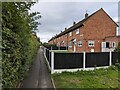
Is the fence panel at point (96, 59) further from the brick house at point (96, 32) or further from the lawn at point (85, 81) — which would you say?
the brick house at point (96, 32)

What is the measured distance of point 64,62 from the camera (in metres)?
13.3

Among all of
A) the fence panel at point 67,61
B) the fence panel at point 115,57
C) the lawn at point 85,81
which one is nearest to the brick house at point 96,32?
the fence panel at point 115,57

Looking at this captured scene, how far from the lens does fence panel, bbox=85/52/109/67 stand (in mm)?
14491

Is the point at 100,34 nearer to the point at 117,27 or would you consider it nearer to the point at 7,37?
the point at 117,27

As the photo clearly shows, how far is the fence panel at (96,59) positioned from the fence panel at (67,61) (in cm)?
74

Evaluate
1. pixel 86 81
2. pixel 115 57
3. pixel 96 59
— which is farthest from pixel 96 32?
pixel 86 81

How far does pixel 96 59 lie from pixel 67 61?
2.77 meters

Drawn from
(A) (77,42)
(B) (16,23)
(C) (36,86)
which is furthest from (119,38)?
(B) (16,23)

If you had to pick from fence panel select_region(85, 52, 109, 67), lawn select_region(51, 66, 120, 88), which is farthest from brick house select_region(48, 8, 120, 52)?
lawn select_region(51, 66, 120, 88)

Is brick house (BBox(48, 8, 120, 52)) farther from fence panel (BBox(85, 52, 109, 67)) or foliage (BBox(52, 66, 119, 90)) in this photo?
foliage (BBox(52, 66, 119, 90))

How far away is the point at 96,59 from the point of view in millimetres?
14922

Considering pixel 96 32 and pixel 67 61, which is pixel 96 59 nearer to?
pixel 67 61

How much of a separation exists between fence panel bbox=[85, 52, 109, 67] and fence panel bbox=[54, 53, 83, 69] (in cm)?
74

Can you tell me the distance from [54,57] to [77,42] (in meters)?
25.4
